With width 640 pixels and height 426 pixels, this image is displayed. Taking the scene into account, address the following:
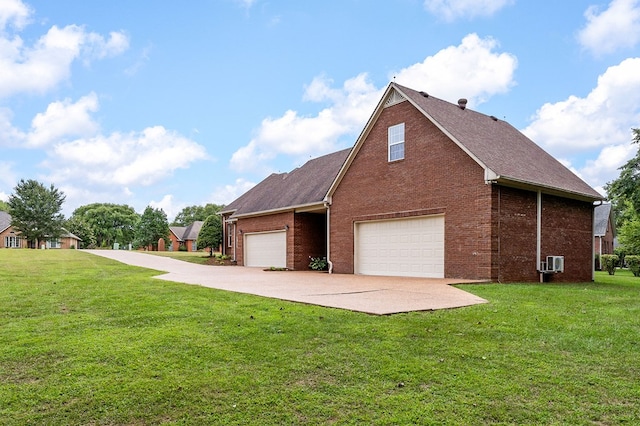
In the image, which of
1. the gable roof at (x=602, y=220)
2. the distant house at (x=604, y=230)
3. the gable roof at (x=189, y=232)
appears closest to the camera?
the distant house at (x=604, y=230)

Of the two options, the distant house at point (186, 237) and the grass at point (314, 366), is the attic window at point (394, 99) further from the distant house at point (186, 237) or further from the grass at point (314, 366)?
the distant house at point (186, 237)

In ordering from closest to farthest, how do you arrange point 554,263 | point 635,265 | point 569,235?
point 554,263, point 569,235, point 635,265

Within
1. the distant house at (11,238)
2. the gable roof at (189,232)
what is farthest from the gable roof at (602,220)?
the distant house at (11,238)

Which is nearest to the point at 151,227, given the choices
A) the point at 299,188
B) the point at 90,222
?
the point at 90,222

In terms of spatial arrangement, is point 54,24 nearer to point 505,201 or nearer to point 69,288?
point 69,288

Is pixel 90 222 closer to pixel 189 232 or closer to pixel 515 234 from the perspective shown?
pixel 189 232

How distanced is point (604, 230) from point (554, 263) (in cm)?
3341

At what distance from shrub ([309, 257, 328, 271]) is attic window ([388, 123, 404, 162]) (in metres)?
6.83

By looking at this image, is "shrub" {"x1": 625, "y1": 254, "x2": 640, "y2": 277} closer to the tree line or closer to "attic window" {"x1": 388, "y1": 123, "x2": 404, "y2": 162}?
"attic window" {"x1": 388, "y1": 123, "x2": 404, "y2": 162}

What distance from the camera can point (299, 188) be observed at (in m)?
21.8

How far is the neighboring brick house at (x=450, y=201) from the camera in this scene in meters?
12.6

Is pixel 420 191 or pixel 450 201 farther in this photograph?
pixel 420 191

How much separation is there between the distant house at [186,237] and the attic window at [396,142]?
170 feet

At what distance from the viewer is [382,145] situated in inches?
622
